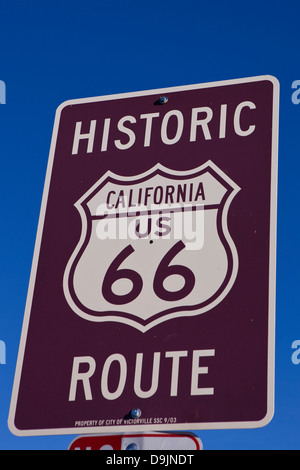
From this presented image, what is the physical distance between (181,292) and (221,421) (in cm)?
40

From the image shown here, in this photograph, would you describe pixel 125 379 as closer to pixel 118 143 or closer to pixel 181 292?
pixel 181 292

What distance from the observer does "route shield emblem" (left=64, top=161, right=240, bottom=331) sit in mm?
2053

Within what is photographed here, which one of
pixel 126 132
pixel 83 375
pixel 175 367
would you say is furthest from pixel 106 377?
pixel 126 132

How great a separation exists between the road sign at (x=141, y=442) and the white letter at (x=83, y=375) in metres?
0.12

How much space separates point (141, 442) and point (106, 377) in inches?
7.9

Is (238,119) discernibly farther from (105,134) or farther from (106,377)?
(106,377)

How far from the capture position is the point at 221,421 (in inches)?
71.7

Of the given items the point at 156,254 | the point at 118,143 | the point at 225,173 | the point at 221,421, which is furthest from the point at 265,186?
the point at 221,421

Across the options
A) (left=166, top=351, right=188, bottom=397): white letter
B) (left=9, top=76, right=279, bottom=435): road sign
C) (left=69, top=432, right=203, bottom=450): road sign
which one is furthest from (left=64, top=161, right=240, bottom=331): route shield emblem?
(left=69, top=432, right=203, bottom=450): road sign

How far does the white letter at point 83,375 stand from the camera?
6.46 ft

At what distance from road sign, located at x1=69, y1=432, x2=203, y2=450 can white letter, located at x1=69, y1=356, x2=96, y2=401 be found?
12 cm
